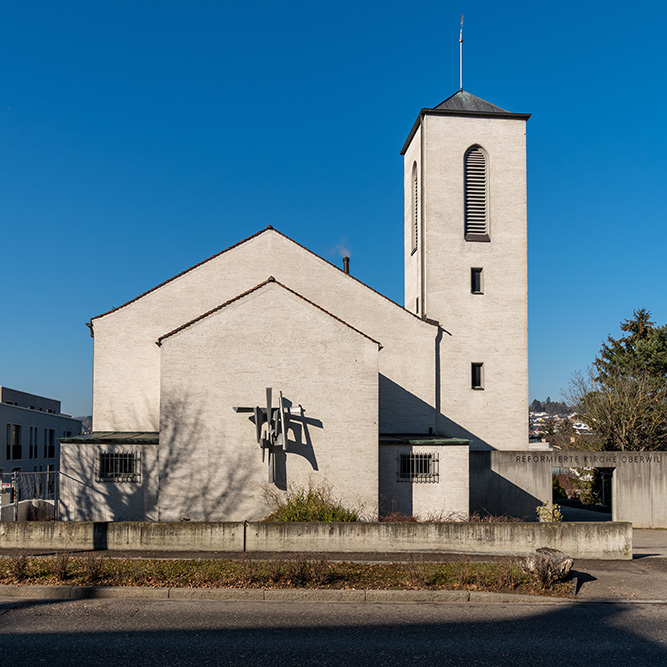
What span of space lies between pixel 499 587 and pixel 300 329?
920 centimetres

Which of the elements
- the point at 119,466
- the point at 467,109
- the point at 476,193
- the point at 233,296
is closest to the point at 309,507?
the point at 119,466

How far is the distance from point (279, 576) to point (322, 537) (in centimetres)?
278

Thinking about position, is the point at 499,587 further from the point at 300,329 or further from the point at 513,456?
the point at 513,456

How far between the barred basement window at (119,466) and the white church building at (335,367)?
42 millimetres

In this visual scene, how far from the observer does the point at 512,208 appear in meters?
26.0

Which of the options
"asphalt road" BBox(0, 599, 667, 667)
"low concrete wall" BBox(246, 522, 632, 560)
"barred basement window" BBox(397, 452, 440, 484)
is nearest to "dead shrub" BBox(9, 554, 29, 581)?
"asphalt road" BBox(0, 599, 667, 667)

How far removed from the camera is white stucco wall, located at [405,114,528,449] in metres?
24.8

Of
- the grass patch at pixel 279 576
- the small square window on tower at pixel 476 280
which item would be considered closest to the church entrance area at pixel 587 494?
the small square window on tower at pixel 476 280

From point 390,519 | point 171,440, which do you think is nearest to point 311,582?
point 390,519

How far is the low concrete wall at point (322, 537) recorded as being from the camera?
577 inches

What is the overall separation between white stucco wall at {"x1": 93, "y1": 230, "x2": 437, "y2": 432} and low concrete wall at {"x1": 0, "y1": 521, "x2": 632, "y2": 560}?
27.1 feet

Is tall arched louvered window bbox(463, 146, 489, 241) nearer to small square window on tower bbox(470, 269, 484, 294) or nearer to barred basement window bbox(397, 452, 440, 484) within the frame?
small square window on tower bbox(470, 269, 484, 294)

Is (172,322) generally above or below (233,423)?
above

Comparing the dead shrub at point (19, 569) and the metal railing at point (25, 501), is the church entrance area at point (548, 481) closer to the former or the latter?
the metal railing at point (25, 501)
